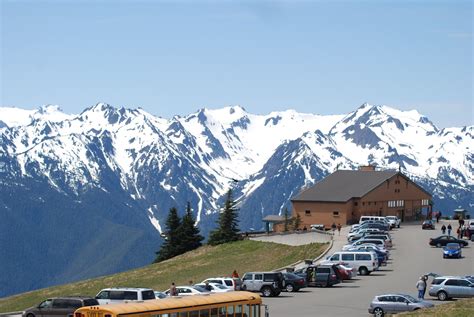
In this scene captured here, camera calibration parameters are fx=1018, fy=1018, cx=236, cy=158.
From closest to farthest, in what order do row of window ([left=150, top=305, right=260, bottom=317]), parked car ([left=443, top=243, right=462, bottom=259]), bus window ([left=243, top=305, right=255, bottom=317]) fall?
row of window ([left=150, top=305, right=260, bottom=317]) < bus window ([left=243, top=305, right=255, bottom=317]) < parked car ([left=443, top=243, right=462, bottom=259])

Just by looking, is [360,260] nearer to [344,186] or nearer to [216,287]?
[216,287]

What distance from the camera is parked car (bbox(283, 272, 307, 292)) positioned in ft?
193

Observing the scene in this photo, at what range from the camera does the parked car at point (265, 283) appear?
57.2m

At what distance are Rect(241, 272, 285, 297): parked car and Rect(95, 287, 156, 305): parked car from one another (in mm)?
12538

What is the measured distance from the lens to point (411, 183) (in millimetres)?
128375

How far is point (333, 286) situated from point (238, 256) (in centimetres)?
2755

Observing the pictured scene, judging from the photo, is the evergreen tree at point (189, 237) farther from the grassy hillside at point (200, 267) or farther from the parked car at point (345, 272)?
the parked car at point (345, 272)

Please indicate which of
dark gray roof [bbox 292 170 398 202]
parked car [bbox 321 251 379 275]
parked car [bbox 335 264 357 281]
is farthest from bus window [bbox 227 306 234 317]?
dark gray roof [bbox 292 170 398 202]

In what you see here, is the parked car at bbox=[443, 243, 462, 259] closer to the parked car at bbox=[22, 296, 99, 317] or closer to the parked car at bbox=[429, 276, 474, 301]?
the parked car at bbox=[429, 276, 474, 301]

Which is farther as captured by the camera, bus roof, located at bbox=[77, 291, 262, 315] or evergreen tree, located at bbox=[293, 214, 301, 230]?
evergreen tree, located at bbox=[293, 214, 301, 230]

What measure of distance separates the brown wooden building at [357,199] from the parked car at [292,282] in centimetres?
5549

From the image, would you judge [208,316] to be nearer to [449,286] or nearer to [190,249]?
[449,286]

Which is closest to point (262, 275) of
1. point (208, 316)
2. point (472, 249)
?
point (208, 316)

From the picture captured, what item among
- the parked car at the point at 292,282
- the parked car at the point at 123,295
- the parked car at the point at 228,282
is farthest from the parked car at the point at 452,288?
the parked car at the point at 123,295
